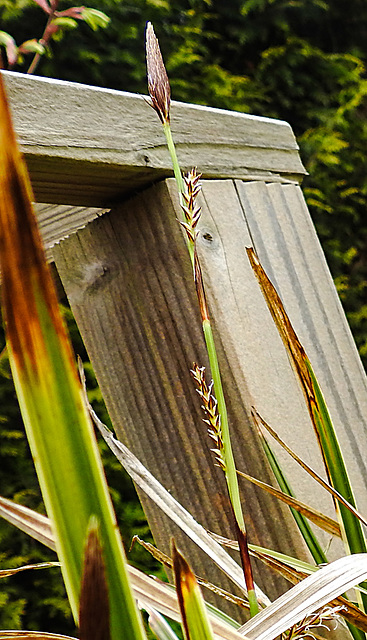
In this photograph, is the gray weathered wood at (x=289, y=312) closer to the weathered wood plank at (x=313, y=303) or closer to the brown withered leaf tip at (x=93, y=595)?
the weathered wood plank at (x=313, y=303)

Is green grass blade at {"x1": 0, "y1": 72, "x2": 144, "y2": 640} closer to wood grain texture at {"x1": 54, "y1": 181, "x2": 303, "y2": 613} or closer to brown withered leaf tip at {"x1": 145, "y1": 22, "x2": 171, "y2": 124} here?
brown withered leaf tip at {"x1": 145, "y1": 22, "x2": 171, "y2": 124}

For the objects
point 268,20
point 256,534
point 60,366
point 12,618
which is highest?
point 268,20

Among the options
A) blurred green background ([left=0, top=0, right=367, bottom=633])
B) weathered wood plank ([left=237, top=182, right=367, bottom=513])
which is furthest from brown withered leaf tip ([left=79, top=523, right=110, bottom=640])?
blurred green background ([left=0, top=0, right=367, bottom=633])

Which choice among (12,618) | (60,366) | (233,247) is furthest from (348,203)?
(60,366)

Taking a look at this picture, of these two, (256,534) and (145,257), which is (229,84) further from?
(256,534)

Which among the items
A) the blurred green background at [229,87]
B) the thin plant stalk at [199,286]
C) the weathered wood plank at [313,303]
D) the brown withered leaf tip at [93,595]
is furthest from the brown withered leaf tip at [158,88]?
the blurred green background at [229,87]
